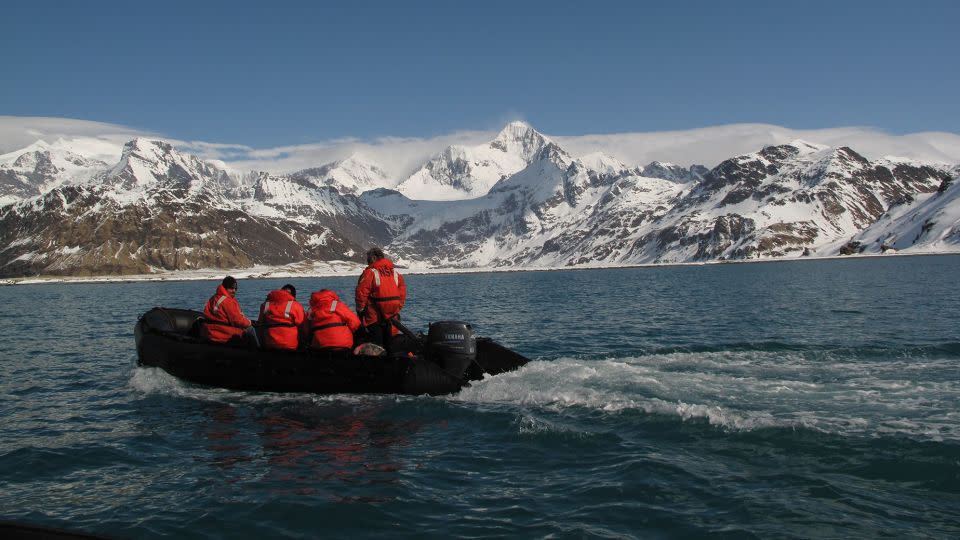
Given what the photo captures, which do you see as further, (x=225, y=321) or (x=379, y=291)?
(x=225, y=321)

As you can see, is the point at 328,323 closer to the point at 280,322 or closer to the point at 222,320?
the point at 280,322

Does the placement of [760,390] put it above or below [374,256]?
below

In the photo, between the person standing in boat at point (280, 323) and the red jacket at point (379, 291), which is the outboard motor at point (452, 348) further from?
the person standing in boat at point (280, 323)

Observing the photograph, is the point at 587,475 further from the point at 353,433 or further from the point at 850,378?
the point at 850,378

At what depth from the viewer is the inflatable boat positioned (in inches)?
773

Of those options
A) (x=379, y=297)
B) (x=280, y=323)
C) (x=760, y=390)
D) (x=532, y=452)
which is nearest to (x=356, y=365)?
(x=379, y=297)

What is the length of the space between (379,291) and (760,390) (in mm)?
10692

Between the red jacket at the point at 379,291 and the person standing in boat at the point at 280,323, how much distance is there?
187 cm

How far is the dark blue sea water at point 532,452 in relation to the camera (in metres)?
10.9

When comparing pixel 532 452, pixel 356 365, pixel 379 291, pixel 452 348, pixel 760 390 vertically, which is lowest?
pixel 532 452

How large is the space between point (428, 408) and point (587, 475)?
6.61 metres

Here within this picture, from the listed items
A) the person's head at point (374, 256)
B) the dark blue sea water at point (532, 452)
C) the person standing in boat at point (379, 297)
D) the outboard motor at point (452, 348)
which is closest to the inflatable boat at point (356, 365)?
the outboard motor at point (452, 348)

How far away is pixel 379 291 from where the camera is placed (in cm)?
2059

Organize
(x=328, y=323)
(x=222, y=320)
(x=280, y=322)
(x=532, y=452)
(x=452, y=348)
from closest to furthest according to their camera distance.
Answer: (x=532, y=452) → (x=328, y=323) → (x=452, y=348) → (x=280, y=322) → (x=222, y=320)
